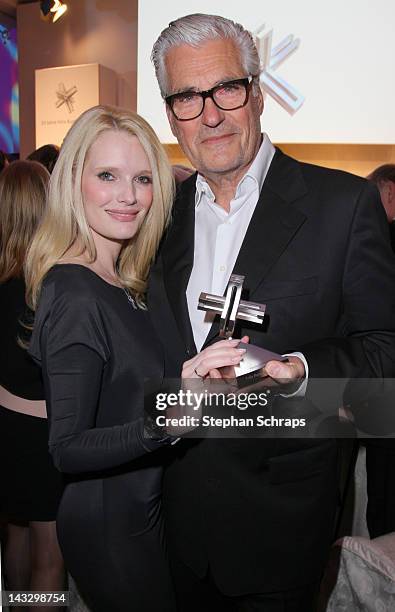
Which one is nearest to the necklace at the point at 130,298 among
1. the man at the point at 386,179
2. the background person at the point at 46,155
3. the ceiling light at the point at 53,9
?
the man at the point at 386,179

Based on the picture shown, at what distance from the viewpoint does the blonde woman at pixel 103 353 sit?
121cm

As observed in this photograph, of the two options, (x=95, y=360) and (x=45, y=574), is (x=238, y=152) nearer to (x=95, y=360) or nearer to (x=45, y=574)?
(x=95, y=360)

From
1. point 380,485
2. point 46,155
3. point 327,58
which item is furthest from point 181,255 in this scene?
point 46,155

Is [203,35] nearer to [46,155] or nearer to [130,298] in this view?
[130,298]

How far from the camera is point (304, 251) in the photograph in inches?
49.4

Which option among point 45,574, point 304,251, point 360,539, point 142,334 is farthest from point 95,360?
point 45,574

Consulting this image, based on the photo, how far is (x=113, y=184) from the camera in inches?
54.3

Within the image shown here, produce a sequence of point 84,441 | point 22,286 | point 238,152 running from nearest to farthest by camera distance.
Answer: point 84,441, point 238,152, point 22,286

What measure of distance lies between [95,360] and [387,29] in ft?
5.39

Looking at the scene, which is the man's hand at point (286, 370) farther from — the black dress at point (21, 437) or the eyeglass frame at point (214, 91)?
the black dress at point (21, 437)

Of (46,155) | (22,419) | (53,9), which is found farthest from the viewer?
(53,9)

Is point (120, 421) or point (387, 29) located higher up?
point (387, 29)

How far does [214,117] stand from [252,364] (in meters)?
0.62

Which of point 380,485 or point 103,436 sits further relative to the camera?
point 380,485
